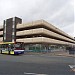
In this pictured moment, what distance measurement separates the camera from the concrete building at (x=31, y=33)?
5904 centimetres

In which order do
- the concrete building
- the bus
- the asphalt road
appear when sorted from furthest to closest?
the concrete building, the bus, the asphalt road

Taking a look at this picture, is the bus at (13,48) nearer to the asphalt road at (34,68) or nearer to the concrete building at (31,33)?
the asphalt road at (34,68)

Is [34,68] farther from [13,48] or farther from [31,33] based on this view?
[31,33]

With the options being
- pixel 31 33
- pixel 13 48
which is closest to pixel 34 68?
pixel 13 48

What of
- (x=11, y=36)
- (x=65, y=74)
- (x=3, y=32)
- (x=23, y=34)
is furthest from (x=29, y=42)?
(x=65, y=74)

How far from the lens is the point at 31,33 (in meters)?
60.6

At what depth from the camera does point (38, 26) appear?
6209 cm

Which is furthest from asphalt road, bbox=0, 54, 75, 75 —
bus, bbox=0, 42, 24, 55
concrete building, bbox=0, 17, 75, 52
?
concrete building, bbox=0, 17, 75, 52

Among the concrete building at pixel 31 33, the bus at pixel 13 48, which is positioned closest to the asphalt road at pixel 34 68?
the bus at pixel 13 48

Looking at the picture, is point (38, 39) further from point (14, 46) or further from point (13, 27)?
point (14, 46)

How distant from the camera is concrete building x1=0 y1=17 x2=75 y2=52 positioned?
194 ft

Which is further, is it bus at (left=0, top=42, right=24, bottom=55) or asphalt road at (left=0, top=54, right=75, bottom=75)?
bus at (left=0, top=42, right=24, bottom=55)

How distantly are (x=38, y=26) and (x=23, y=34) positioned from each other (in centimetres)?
658

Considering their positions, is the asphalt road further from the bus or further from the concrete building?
the concrete building
